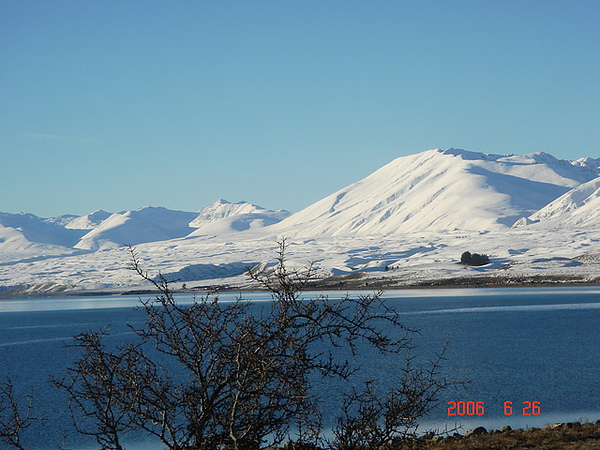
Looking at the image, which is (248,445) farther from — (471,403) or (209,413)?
(471,403)

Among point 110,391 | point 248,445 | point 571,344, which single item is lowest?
point 571,344

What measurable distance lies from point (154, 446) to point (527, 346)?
38.8 metres

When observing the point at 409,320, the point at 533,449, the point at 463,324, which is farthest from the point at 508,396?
the point at 409,320

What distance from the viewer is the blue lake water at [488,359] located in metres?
34.0

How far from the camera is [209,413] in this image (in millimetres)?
10086

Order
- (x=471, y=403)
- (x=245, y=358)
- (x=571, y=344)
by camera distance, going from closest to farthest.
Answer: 1. (x=245, y=358)
2. (x=471, y=403)
3. (x=571, y=344)
